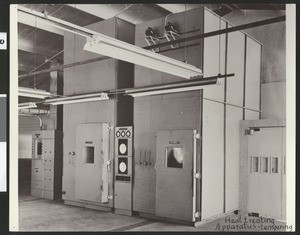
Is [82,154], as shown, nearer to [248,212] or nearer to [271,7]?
[248,212]

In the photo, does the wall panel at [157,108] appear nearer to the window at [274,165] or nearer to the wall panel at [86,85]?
the wall panel at [86,85]

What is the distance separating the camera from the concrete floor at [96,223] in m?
5.89

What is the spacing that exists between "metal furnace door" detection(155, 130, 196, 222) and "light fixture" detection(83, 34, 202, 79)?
124cm

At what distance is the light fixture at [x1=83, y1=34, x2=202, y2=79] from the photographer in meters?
4.15

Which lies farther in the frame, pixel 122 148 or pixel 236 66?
pixel 236 66

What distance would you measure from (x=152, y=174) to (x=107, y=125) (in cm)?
137

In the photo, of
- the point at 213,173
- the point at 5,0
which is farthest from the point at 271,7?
the point at 5,0

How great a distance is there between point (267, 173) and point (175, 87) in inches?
100

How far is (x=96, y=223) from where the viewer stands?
6250 mm

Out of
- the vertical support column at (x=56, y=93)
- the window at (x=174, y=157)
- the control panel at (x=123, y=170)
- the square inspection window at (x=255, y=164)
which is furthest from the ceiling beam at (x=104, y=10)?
Answer: the square inspection window at (x=255, y=164)

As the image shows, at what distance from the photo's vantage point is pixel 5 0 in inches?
163

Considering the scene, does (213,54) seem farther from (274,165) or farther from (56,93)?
(56,93)

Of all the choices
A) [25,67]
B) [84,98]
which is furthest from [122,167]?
[25,67]

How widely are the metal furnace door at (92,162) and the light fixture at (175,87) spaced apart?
4.04 ft
